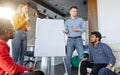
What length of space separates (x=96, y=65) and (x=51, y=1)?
683cm

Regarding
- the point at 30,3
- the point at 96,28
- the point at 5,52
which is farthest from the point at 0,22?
the point at 30,3

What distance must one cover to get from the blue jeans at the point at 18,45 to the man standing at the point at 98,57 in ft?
3.53

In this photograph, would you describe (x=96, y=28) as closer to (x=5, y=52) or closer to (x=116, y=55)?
(x=116, y=55)

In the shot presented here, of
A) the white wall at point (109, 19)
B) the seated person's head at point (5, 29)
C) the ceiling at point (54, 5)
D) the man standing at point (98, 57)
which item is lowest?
the man standing at point (98, 57)

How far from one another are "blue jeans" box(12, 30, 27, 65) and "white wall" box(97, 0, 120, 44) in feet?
6.02

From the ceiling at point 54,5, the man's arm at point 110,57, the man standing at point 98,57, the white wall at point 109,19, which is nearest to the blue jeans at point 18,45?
the man standing at point 98,57

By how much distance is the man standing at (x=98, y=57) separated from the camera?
10.4ft

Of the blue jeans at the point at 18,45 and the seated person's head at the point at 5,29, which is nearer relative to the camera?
the seated person's head at the point at 5,29

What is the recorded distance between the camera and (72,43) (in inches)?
151

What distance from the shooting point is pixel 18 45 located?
3.40 metres

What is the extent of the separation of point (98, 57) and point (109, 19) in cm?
130

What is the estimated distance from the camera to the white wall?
4258 millimetres

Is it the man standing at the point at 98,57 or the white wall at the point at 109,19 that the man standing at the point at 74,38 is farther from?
the white wall at the point at 109,19

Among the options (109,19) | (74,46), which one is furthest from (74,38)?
(109,19)
